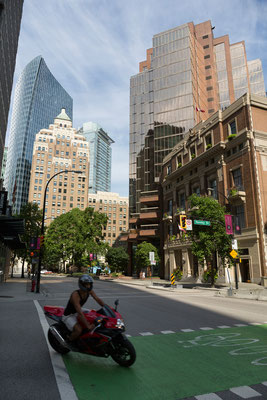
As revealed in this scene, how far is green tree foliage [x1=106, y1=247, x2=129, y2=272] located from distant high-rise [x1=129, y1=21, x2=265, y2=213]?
12732 mm

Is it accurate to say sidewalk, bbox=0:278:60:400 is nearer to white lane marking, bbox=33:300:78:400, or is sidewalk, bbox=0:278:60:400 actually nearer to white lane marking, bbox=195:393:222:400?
white lane marking, bbox=33:300:78:400

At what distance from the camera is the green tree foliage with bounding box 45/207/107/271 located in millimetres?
54312

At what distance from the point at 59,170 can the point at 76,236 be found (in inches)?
2850

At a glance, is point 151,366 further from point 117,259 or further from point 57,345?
point 117,259

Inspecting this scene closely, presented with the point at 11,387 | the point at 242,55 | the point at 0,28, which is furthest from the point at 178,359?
the point at 242,55

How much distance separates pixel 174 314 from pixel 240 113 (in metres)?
30.5

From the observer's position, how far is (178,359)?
5.54 meters

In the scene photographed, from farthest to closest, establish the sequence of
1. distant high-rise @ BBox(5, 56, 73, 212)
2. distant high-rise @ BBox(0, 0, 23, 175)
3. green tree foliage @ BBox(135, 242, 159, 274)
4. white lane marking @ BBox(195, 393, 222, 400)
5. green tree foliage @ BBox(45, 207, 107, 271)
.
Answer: distant high-rise @ BBox(5, 56, 73, 212), green tree foliage @ BBox(45, 207, 107, 271), green tree foliage @ BBox(135, 242, 159, 274), distant high-rise @ BBox(0, 0, 23, 175), white lane marking @ BBox(195, 393, 222, 400)

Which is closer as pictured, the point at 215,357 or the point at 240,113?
the point at 215,357

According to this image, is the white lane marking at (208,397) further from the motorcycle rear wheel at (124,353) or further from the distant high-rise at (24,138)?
the distant high-rise at (24,138)

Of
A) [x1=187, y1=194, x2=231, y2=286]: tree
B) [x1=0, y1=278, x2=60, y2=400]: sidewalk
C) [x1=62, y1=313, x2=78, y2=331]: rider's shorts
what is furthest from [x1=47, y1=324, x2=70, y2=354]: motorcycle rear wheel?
[x1=187, y1=194, x2=231, y2=286]: tree

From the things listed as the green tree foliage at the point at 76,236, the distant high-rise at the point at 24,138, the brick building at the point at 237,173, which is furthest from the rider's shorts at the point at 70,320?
the distant high-rise at the point at 24,138

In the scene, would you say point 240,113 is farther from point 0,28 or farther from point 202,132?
point 0,28

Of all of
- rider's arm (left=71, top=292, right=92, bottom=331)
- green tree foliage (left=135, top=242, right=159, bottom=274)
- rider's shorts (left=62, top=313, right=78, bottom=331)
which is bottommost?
rider's shorts (left=62, top=313, right=78, bottom=331)
